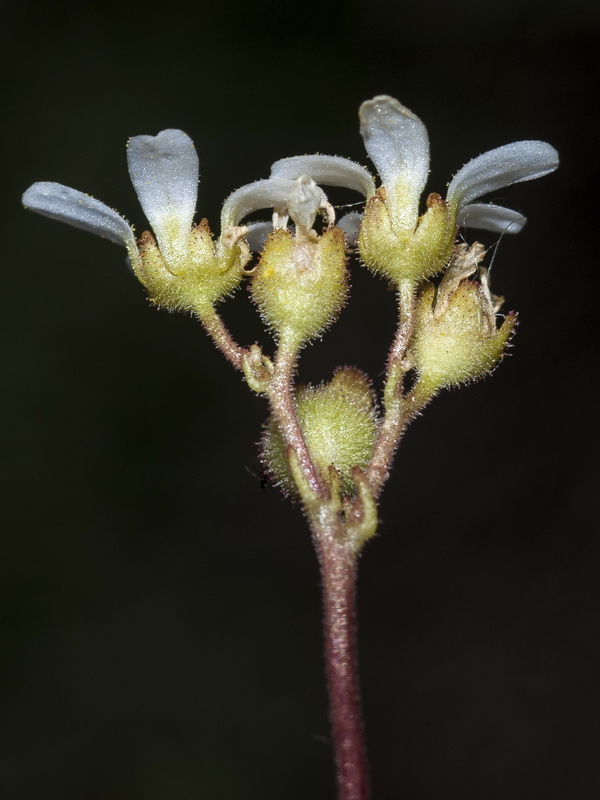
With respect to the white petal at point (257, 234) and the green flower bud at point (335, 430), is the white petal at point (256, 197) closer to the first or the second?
the white petal at point (257, 234)

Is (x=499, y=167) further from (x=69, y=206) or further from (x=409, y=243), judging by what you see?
(x=69, y=206)

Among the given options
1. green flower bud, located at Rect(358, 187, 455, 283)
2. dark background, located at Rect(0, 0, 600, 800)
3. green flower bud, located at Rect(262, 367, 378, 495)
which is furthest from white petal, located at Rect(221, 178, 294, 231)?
dark background, located at Rect(0, 0, 600, 800)

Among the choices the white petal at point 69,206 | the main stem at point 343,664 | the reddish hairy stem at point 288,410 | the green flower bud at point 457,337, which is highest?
the white petal at point 69,206

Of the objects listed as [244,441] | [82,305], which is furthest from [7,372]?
[244,441]

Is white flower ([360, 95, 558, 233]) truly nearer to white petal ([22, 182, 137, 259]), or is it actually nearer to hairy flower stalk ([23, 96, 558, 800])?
hairy flower stalk ([23, 96, 558, 800])

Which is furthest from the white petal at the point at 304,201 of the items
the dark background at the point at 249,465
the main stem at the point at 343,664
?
the dark background at the point at 249,465

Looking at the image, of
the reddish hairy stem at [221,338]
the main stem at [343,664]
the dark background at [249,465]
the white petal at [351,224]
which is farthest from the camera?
the dark background at [249,465]

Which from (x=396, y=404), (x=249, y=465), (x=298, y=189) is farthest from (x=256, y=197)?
(x=249, y=465)
